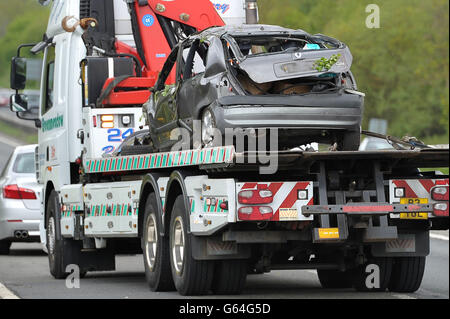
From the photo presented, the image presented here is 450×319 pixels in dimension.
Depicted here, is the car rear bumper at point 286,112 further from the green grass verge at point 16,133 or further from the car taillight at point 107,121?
the green grass verge at point 16,133

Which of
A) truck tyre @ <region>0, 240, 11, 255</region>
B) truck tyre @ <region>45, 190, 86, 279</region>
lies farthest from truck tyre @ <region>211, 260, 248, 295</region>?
truck tyre @ <region>0, 240, 11, 255</region>

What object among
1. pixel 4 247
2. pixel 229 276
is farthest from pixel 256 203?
pixel 4 247

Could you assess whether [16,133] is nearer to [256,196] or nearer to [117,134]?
[117,134]

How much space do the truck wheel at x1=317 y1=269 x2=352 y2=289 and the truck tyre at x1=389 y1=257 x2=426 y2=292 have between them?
79 cm

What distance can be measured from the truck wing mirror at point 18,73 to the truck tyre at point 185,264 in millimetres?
5788

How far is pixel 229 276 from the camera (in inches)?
494

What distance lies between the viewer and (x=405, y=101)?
65.5 m

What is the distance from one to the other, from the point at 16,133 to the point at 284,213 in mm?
64582

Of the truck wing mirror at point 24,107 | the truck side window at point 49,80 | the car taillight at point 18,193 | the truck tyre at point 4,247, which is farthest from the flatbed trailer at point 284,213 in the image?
the truck tyre at point 4,247

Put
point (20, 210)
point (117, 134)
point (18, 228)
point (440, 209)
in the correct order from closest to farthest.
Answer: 1. point (440, 209)
2. point (117, 134)
3. point (18, 228)
4. point (20, 210)

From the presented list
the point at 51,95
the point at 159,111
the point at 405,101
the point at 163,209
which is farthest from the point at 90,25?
the point at 405,101

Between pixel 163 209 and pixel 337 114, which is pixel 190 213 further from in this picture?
pixel 337 114

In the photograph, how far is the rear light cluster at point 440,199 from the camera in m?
11.8

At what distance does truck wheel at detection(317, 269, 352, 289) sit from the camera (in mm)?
14105
